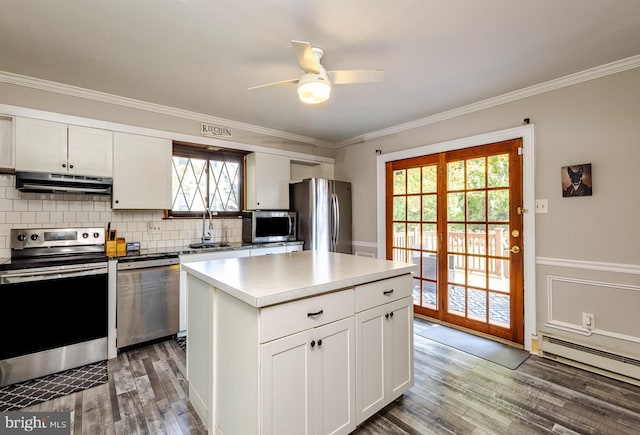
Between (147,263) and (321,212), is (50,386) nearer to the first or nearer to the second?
(147,263)

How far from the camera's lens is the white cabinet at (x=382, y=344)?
168 cm

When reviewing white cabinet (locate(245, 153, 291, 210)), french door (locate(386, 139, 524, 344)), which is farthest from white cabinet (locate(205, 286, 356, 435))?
white cabinet (locate(245, 153, 291, 210))

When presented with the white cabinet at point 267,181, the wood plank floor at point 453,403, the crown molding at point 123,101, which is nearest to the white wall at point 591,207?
the wood plank floor at point 453,403

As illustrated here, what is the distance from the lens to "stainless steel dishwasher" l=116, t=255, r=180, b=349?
2686mm

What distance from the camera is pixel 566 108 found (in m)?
2.60

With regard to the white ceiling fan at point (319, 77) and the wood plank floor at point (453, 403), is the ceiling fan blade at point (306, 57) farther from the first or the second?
the wood plank floor at point (453, 403)

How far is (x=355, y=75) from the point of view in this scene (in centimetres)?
193

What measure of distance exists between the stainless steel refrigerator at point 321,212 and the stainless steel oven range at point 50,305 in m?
2.28

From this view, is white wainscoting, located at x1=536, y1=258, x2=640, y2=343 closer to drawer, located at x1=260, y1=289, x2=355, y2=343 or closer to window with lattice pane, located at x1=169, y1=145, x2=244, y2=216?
drawer, located at x1=260, y1=289, x2=355, y2=343

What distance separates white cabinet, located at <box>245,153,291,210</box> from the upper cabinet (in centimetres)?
157

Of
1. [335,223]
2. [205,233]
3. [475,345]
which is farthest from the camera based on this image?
[335,223]

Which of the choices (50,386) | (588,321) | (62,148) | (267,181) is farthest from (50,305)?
(588,321)

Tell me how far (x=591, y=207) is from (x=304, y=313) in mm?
2627

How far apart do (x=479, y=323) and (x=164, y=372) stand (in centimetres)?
308
